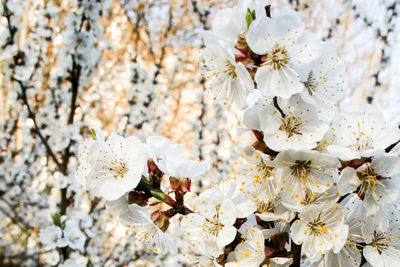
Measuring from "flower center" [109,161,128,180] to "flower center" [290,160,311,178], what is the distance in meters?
0.48

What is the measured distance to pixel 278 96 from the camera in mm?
854

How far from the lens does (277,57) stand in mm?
898

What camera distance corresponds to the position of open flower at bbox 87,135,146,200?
923 mm

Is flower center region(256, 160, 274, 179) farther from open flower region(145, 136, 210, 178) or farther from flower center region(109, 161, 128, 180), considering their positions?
flower center region(109, 161, 128, 180)

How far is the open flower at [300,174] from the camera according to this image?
82 centimetres

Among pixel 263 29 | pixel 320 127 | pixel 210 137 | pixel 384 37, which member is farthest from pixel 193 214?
pixel 210 137

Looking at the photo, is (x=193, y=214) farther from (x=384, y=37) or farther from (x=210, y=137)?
(x=210, y=137)

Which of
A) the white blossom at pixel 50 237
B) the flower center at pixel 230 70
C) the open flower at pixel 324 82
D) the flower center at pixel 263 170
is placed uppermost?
the flower center at pixel 230 70

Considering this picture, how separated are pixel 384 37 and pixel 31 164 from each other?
15.8 feet

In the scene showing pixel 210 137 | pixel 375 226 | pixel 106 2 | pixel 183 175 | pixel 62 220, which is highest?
pixel 106 2

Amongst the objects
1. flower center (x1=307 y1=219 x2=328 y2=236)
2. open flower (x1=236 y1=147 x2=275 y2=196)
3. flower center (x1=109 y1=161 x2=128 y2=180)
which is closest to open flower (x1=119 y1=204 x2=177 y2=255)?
flower center (x1=109 y1=161 x2=128 y2=180)

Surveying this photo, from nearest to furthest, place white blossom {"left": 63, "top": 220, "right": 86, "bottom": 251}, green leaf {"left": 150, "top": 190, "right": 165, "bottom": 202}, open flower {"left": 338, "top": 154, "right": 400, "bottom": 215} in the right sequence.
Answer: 1. open flower {"left": 338, "top": 154, "right": 400, "bottom": 215}
2. green leaf {"left": 150, "top": 190, "right": 165, "bottom": 202}
3. white blossom {"left": 63, "top": 220, "right": 86, "bottom": 251}

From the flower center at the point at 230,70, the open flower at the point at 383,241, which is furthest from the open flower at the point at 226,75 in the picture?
the open flower at the point at 383,241

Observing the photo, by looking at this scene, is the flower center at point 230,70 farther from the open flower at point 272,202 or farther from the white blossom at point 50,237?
the white blossom at point 50,237
